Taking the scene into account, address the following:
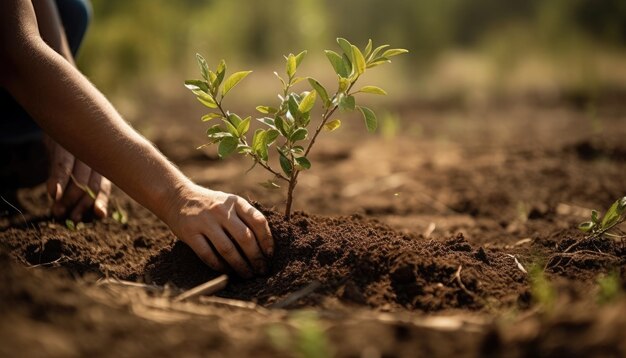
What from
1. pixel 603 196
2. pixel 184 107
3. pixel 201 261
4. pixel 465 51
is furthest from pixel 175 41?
pixel 201 261

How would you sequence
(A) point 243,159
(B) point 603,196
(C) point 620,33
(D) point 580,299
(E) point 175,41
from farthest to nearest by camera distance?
(E) point 175,41 < (C) point 620,33 < (A) point 243,159 < (B) point 603,196 < (D) point 580,299

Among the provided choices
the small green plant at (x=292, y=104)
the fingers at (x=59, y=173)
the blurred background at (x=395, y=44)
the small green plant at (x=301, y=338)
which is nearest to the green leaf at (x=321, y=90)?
the small green plant at (x=292, y=104)

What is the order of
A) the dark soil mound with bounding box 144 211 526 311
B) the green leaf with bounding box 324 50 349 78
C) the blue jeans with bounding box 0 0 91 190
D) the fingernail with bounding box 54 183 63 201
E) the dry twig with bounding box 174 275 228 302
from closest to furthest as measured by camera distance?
the dry twig with bounding box 174 275 228 302 < the dark soil mound with bounding box 144 211 526 311 < the green leaf with bounding box 324 50 349 78 < the fingernail with bounding box 54 183 63 201 < the blue jeans with bounding box 0 0 91 190

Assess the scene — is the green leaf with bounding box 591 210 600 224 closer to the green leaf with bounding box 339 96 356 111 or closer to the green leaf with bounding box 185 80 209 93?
the green leaf with bounding box 339 96 356 111

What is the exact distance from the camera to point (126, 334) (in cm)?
136

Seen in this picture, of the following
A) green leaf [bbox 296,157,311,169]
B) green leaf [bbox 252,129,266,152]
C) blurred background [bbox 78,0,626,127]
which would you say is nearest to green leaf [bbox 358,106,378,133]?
green leaf [bbox 296,157,311,169]

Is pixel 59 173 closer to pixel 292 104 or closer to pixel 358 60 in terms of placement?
pixel 292 104

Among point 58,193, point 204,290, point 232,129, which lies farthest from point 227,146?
point 58,193

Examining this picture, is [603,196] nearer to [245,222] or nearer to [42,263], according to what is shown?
[245,222]

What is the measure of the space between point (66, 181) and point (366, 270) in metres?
1.52

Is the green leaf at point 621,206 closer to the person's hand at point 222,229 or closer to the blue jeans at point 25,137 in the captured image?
the person's hand at point 222,229

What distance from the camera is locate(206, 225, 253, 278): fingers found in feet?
6.58

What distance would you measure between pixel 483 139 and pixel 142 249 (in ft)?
13.0

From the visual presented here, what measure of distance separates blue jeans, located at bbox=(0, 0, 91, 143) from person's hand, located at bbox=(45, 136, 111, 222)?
21.0 inches
